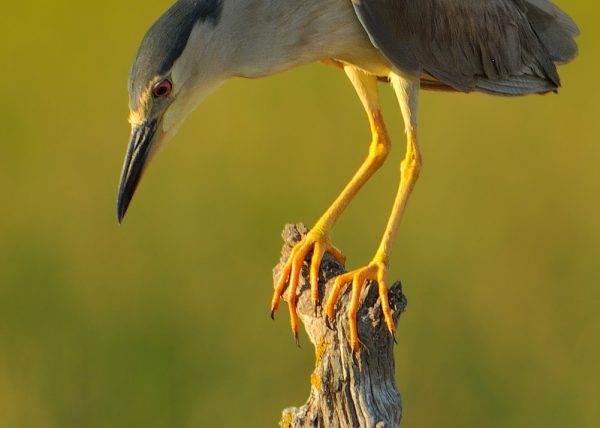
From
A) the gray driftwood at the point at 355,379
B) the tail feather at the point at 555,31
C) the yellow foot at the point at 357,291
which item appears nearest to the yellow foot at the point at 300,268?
the yellow foot at the point at 357,291

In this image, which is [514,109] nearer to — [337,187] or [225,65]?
[337,187]

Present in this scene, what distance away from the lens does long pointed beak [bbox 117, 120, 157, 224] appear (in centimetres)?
538

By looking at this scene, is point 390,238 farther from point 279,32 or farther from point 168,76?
point 168,76

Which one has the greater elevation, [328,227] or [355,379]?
[328,227]

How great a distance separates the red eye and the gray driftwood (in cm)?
98

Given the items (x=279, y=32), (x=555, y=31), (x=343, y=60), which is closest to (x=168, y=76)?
(x=279, y=32)

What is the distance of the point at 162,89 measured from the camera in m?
5.32

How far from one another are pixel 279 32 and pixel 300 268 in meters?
0.91

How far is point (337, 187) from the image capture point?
7.85 m

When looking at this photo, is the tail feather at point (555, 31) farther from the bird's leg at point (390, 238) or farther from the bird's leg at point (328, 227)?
the bird's leg at point (390, 238)

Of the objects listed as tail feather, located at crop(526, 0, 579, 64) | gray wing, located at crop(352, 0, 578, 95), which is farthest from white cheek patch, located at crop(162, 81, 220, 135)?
tail feather, located at crop(526, 0, 579, 64)

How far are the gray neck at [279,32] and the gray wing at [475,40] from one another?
0.33 feet

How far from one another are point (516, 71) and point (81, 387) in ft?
8.20

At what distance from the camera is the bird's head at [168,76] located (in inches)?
208
